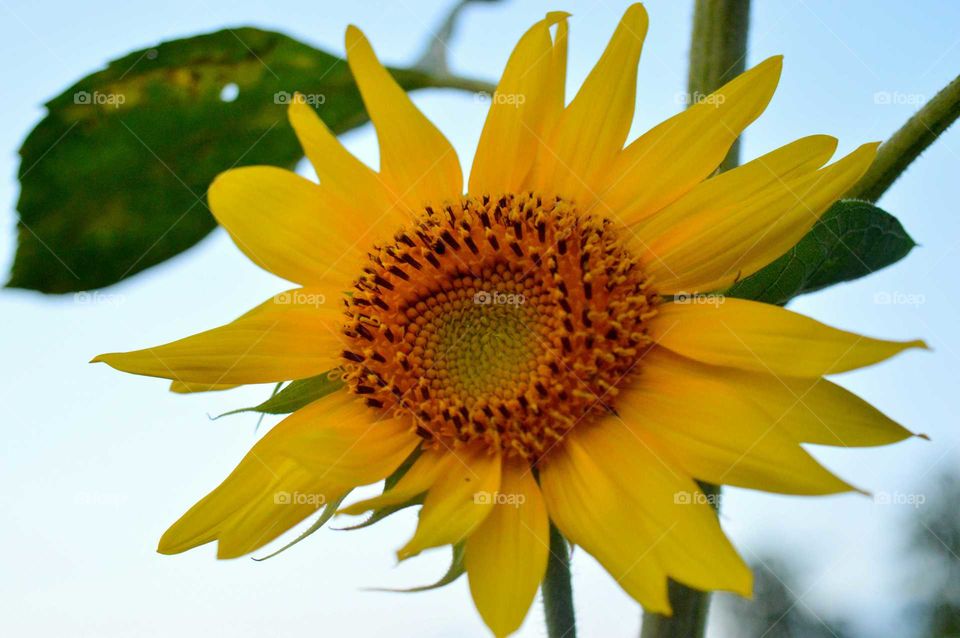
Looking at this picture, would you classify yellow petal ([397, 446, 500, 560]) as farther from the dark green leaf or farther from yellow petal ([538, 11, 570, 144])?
yellow petal ([538, 11, 570, 144])

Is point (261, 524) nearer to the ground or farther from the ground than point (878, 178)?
nearer to the ground

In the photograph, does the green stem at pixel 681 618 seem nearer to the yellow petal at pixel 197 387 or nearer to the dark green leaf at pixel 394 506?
the dark green leaf at pixel 394 506

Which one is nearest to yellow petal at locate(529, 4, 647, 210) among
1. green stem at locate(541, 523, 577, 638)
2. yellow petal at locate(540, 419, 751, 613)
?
yellow petal at locate(540, 419, 751, 613)

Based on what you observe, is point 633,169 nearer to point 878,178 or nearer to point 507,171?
point 507,171

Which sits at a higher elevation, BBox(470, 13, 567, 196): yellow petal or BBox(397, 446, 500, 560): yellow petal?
BBox(470, 13, 567, 196): yellow petal

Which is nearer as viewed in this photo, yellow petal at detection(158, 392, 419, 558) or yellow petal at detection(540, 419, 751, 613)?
yellow petal at detection(540, 419, 751, 613)

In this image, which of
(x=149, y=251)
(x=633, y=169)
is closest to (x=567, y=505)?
(x=633, y=169)

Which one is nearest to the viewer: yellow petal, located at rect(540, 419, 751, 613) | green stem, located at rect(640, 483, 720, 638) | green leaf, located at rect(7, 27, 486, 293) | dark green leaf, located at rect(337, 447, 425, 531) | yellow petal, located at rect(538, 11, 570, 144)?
yellow petal, located at rect(540, 419, 751, 613)

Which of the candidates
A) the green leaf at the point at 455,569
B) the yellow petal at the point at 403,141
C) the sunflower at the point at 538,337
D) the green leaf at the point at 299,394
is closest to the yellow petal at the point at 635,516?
the sunflower at the point at 538,337
